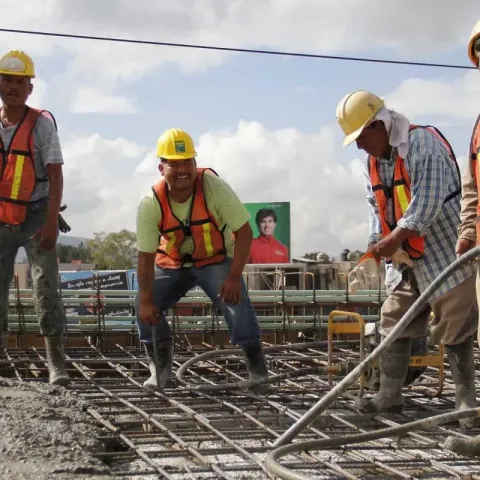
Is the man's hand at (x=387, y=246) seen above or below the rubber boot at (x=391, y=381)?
above

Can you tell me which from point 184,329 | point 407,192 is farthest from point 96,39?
point 407,192

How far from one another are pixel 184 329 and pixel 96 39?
4.85 metres

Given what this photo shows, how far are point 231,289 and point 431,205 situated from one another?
1.26 metres

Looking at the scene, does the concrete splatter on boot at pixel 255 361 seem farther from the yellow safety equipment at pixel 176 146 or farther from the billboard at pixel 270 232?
the billboard at pixel 270 232

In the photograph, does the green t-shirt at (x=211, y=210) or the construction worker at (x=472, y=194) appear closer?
the construction worker at (x=472, y=194)

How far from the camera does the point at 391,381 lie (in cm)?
475

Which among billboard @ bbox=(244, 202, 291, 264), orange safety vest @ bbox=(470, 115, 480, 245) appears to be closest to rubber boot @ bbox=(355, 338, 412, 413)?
orange safety vest @ bbox=(470, 115, 480, 245)

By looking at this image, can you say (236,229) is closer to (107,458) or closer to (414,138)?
(414,138)

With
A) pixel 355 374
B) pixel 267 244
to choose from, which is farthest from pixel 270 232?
pixel 355 374

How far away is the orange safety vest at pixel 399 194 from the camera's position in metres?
4.59

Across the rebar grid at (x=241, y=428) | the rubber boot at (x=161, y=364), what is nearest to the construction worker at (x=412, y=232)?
the rebar grid at (x=241, y=428)

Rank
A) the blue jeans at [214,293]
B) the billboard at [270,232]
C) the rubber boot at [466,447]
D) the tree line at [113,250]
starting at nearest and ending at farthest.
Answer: the rubber boot at [466,447] → the blue jeans at [214,293] → the billboard at [270,232] → the tree line at [113,250]

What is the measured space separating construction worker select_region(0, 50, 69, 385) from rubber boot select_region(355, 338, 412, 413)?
175 centimetres

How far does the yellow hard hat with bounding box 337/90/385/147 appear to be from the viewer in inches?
179
